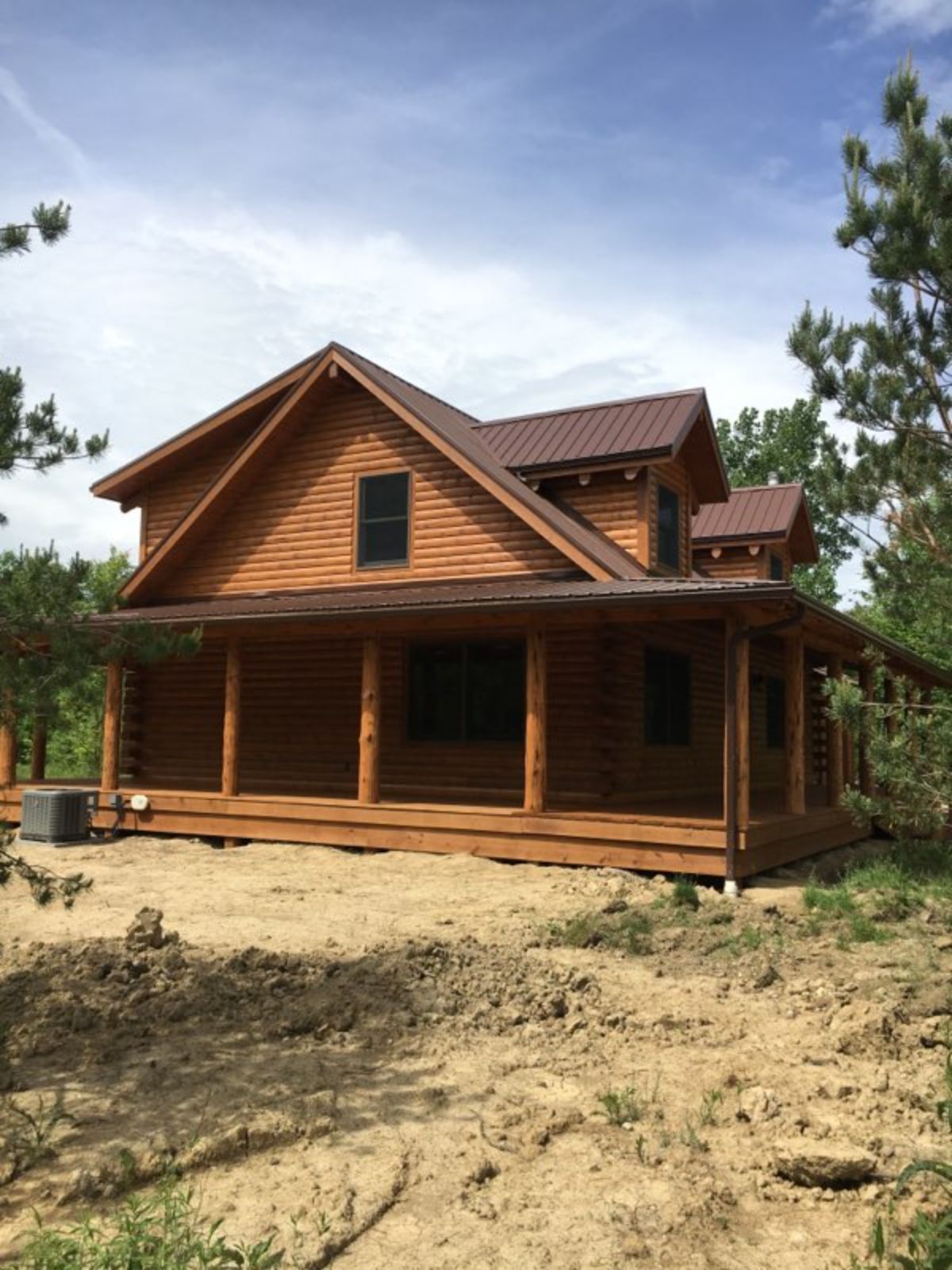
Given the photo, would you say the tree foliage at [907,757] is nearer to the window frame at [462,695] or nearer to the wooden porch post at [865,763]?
the window frame at [462,695]

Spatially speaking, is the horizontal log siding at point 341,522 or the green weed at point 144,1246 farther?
the horizontal log siding at point 341,522

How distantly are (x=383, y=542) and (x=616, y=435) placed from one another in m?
3.91

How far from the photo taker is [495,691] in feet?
50.6

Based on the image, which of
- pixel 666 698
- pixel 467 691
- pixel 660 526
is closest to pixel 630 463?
pixel 660 526

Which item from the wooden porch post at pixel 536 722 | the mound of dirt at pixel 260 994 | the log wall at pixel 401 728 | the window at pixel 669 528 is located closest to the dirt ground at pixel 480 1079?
the mound of dirt at pixel 260 994

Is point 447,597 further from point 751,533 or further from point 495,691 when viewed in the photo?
point 751,533

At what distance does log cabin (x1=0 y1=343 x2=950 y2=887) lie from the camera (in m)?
12.8

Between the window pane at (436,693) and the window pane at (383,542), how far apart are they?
4.85 feet

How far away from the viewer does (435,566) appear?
1580cm

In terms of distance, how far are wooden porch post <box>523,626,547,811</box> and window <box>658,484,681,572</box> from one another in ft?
13.1

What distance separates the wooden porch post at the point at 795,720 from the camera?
1305 centimetres

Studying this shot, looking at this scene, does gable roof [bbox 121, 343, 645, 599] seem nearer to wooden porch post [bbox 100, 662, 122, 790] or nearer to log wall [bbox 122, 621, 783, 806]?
log wall [bbox 122, 621, 783, 806]

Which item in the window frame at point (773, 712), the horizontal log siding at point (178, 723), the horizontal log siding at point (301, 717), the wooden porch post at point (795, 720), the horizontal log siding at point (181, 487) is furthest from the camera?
the window frame at point (773, 712)

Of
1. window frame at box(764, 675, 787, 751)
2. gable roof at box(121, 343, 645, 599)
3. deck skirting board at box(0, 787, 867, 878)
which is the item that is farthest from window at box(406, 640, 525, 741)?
window frame at box(764, 675, 787, 751)
